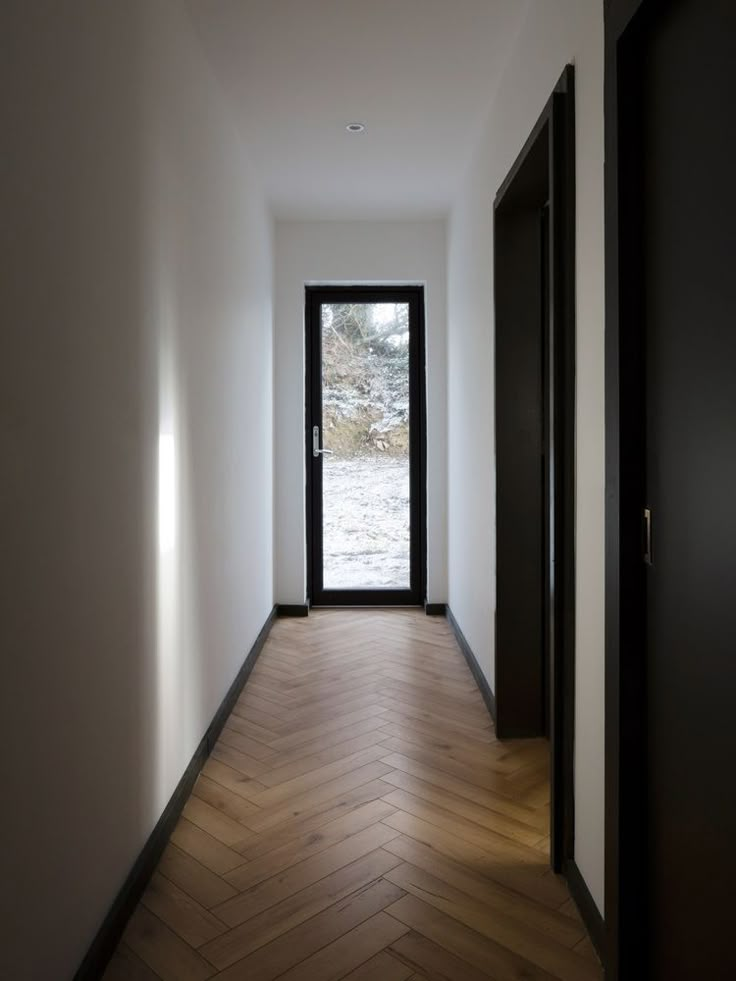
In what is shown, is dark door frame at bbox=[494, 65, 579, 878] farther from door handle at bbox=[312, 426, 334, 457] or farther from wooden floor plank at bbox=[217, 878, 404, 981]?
door handle at bbox=[312, 426, 334, 457]

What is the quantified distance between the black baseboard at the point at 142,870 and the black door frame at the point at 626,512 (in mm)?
1071

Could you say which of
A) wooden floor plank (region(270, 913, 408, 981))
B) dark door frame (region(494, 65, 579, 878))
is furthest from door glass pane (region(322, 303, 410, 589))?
wooden floor plank (region(270, 913, 408, 981))

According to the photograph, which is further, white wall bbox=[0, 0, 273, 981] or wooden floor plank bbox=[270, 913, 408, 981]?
wooden floor plank bbox=[270, 913, 408, 981]

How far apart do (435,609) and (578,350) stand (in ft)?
11.6

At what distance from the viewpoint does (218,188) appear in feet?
10.8

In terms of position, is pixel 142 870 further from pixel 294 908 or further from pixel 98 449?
pixel 98 449

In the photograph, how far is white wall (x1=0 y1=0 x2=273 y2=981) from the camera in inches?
55.2

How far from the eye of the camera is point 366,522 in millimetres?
5555

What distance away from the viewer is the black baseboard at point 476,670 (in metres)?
3.38

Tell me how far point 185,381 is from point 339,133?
1.75 metres

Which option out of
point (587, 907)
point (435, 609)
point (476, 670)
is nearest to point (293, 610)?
point (435, 609)

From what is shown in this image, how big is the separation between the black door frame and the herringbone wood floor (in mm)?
247

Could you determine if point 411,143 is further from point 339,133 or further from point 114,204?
point 114,204

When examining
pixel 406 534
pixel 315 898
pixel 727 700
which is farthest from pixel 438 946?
pixel 406 534
